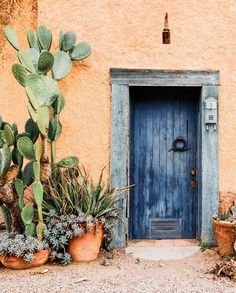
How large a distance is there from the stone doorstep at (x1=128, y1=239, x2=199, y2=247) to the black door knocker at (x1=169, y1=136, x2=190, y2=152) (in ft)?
4.09

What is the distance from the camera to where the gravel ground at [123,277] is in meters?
3.71

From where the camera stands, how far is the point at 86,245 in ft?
14.7

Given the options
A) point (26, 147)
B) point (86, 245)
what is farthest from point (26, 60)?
point (86, 245)

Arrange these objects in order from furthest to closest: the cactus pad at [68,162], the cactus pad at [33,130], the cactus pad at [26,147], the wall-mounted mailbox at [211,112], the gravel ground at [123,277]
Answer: the wall-mounted mailbox at [211,112]
the cactus pad at [68,162]
the cactus pad at [33,130]
the cactus pad at [26,147]
the gravel ground at [123,277]

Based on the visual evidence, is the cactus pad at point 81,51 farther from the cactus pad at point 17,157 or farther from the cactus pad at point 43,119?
the cactus pad at point 17,157

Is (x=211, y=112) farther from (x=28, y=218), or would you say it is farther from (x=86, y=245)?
(x=28, y=218)

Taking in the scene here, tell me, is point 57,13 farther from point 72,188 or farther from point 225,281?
point 225,281

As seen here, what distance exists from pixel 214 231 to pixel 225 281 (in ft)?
3.49

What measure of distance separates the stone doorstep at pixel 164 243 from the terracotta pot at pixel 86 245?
0.73m

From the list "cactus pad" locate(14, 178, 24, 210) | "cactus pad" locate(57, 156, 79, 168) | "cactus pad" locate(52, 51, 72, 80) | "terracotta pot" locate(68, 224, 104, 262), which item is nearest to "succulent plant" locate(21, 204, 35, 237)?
"cactus pad" locate(14, 178, 24, 210)

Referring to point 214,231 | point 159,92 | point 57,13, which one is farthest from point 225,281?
point 57,13

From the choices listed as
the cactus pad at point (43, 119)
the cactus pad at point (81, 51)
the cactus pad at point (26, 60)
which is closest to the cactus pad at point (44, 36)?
the cactus pad at point (81, 51)

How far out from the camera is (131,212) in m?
5.42

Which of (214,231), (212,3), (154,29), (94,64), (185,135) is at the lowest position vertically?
(214,231)
